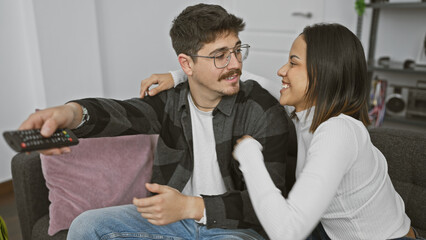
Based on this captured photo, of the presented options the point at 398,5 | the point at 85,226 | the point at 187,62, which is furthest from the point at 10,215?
the point at 398,5

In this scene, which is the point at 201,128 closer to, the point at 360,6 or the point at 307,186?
the point at 307,186

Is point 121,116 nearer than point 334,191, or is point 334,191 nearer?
point 334,191

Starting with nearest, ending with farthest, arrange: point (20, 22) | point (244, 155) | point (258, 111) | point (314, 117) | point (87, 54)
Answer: point (244, 155) → point (314, 117) → point (258, 111) → point (20, 22) → point (87, 54)

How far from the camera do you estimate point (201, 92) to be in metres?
1.38

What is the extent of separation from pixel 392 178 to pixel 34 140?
3.91 feet

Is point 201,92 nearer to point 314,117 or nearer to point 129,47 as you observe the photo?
point 314,117

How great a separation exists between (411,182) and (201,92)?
81 cm

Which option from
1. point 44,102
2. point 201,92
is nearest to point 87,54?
point 44,102

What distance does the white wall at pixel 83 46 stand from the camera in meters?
2.55

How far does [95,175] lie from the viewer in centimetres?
150

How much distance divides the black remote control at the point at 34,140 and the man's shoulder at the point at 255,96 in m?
0.60

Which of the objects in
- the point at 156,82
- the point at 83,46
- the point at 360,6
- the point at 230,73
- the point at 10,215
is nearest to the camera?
the point at 230,73

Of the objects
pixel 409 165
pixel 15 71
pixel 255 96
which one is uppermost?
pixel 255 96

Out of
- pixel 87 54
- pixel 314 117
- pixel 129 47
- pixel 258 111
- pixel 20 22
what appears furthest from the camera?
pixel 129 47
